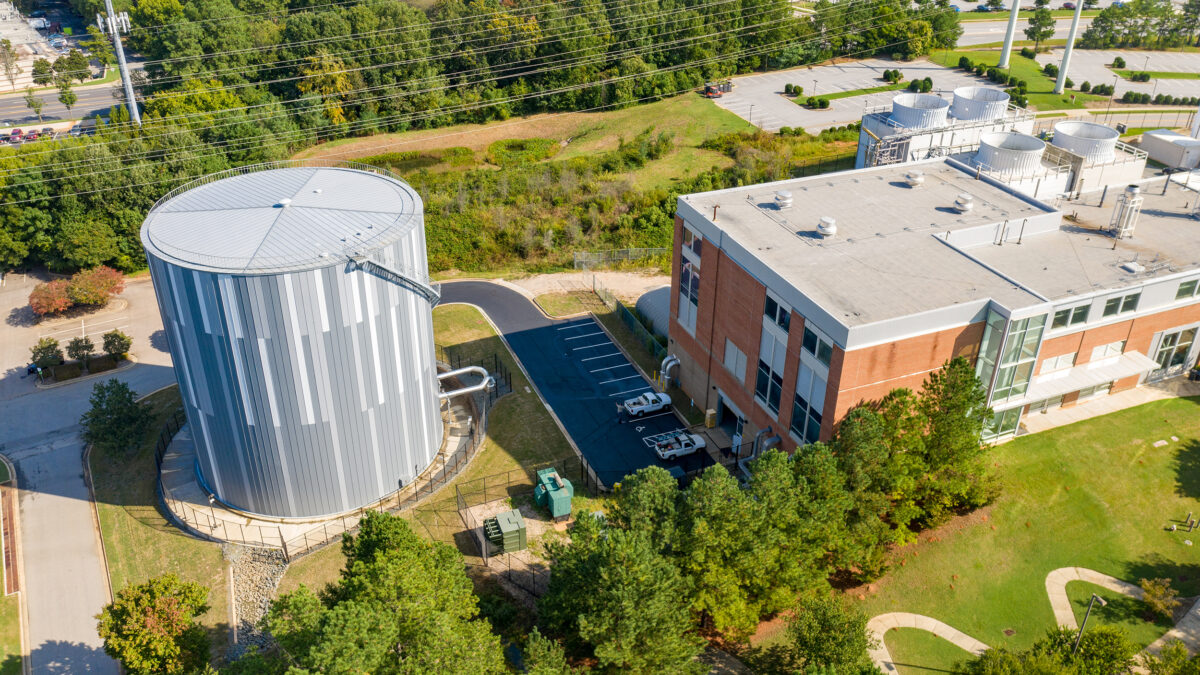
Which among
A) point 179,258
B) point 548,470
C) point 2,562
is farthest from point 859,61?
point 2,562

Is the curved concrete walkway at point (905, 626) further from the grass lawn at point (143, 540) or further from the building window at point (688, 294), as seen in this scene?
the grass lawn at point (143, 540)

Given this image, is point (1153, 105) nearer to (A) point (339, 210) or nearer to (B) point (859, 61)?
(B) point (859, 61)

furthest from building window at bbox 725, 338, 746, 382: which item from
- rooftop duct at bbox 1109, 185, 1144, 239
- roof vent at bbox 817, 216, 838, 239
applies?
rooftop duct at bbox 1109, 185, 1144, 239

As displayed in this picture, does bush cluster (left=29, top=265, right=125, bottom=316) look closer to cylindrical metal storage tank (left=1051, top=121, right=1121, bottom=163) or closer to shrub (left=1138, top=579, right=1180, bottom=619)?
shrub (left=1138, top=579, right=1180, bottom=619)

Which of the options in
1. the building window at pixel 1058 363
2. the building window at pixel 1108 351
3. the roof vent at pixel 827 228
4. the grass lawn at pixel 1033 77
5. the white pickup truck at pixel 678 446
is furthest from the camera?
the grass lawn at pixel 1033 77

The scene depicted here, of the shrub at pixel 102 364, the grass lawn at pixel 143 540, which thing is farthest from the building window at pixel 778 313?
the shrub at pixel 102 364

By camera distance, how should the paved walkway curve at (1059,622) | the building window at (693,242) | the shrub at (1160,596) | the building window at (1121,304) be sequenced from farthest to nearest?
the building window at (693,242) < the building window at (1121,304) < the shrub at (1160,596) < the paved walkway curve at (1059,622)
